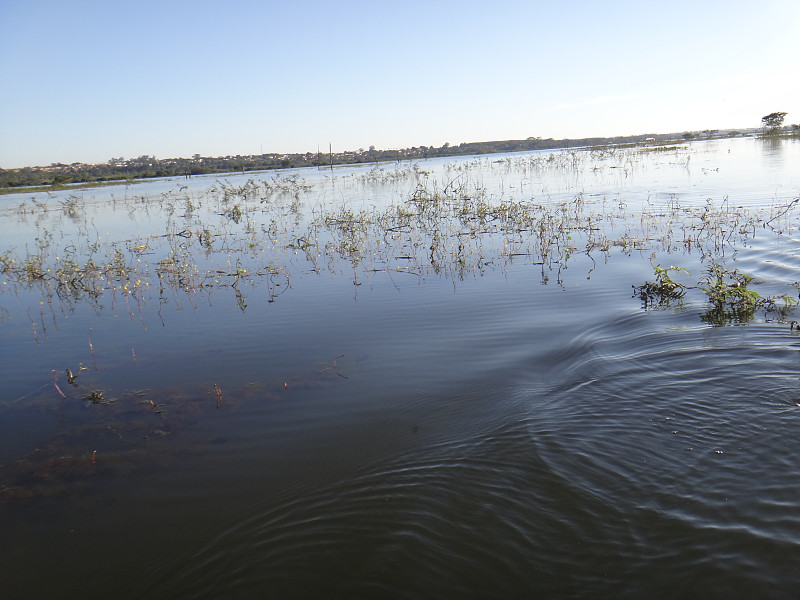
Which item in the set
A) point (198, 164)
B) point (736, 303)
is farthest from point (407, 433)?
point (198, 164)

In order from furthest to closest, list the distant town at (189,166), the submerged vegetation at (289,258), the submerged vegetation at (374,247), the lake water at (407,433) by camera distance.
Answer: the distant town at (189,166) < the submerged vegetation at (374,247) < the submerged vegetation at (289,258) < the lake water at (407,433)

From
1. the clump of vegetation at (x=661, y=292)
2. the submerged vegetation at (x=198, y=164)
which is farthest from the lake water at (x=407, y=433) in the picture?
the submerged vegetation at (x=198, y=164)

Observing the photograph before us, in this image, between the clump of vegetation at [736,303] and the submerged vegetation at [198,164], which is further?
the submerged vegetation at [198,164]

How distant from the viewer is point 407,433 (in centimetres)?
519

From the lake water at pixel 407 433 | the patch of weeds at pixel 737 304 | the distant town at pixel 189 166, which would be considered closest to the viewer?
the lake water at pixel 407 433

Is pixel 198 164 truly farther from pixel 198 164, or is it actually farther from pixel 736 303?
pixel 736 303

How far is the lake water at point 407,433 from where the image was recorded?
3521 mm

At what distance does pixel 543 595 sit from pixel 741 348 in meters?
4.60

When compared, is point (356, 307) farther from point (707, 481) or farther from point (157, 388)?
point (707, 481)

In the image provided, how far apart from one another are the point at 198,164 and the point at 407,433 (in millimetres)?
92988

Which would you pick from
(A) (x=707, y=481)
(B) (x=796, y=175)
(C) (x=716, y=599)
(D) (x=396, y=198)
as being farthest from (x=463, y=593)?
(B) (x=796, y=175)

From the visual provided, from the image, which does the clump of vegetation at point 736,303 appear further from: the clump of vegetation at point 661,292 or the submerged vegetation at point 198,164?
the submerged vegetation at point 198,164

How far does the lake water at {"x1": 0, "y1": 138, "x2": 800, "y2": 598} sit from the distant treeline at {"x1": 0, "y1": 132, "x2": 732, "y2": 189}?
46.6m

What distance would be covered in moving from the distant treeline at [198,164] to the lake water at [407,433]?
4661 cm
